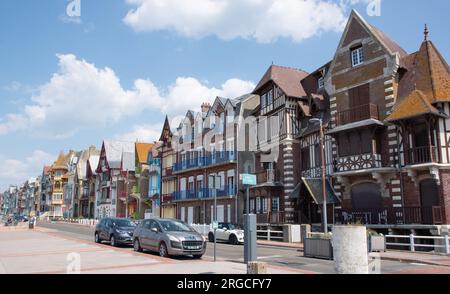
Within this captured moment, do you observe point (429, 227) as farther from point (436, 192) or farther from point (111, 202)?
point (111, 202)

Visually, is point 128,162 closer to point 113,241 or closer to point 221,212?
point 221,212

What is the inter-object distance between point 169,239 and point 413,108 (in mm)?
14499

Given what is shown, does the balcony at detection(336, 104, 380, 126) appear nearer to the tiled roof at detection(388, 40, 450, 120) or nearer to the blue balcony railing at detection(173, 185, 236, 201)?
the tiled roof at detection(388, 40, 450, 120)

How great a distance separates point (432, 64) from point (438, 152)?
5.27m

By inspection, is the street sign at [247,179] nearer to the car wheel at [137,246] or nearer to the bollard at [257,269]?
the bollard at [257,269]

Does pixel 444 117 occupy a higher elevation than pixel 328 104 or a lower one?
lower

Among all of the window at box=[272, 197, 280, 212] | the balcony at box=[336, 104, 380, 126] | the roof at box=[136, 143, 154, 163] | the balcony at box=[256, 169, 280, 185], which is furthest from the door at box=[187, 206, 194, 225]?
the balcony at box=[336, 104, 380, 126]

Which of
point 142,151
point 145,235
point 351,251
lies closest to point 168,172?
point 142,151

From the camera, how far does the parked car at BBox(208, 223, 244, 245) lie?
91.6 ft

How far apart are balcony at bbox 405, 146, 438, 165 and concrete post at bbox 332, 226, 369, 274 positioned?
14.1 m

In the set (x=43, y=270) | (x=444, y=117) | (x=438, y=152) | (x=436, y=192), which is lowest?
(x=43, y=270)

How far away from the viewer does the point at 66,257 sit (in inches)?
661

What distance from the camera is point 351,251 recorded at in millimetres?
9984
